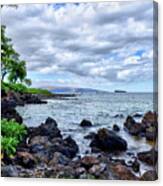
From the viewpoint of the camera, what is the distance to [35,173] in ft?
9.85

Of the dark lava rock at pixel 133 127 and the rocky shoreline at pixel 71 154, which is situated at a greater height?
the dark lava rock at pixel 133 127

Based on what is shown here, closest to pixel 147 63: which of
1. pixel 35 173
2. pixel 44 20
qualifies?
pixel 44 20

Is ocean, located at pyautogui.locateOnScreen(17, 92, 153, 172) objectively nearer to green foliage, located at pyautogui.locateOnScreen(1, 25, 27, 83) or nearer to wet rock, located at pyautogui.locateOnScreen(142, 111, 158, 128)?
wet rock, located at pyautogui.locateOnScreen(142, 111, 158, 128)

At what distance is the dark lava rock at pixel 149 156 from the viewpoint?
2848 millimetres

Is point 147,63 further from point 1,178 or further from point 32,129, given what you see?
point 1,178

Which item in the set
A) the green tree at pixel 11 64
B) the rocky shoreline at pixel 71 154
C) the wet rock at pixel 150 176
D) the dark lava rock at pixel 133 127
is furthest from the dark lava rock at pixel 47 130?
the wet rock at pixel 150 176

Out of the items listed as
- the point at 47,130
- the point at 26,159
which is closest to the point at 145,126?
the point at 47,130

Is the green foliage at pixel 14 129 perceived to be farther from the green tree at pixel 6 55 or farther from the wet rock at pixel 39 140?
the green tree at pixel 6 55

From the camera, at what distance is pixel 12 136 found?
305 cm

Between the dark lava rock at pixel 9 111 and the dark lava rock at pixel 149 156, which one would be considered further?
the dark lava rock at pixel 9 111

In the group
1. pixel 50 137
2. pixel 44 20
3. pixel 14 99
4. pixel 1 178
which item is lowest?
pixel 1 178

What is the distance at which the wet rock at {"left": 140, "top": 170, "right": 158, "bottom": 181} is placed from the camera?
2.85 m

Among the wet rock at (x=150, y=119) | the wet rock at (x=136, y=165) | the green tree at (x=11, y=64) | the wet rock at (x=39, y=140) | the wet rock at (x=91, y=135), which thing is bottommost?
the wet rock at (x=136, y=165)

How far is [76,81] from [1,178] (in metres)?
0.62
